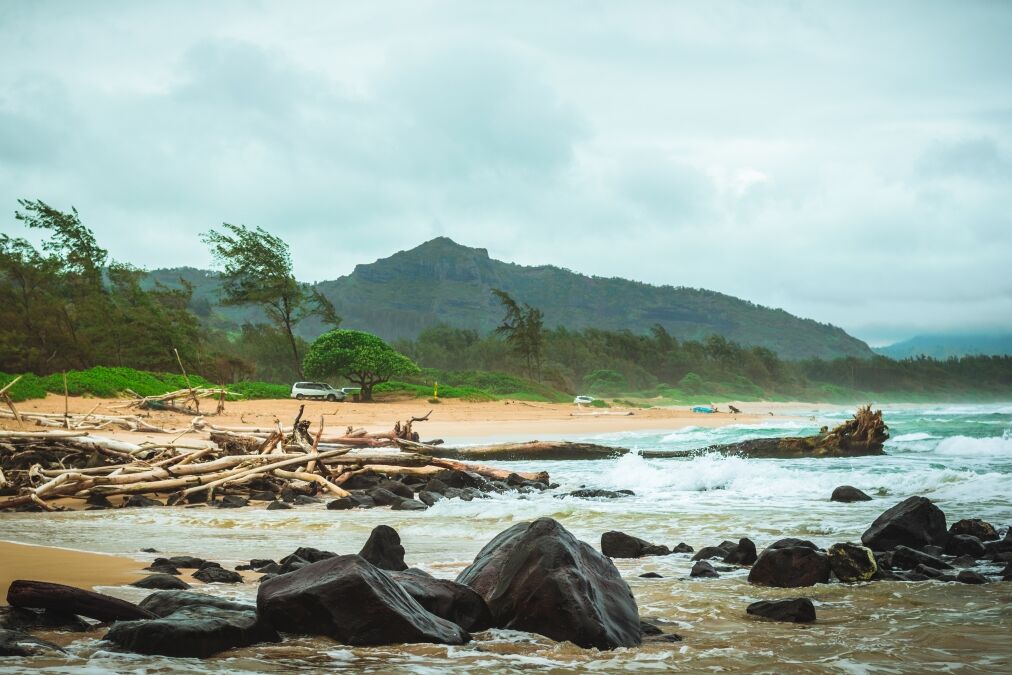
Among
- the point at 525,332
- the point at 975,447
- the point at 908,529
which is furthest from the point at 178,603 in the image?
the point at 525,332

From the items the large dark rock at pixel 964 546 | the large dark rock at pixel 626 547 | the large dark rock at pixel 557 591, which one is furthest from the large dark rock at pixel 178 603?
the large dark rock at pixel 964 546

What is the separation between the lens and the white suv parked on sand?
4459cm

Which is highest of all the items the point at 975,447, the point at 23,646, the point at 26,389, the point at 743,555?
the point at 26,389

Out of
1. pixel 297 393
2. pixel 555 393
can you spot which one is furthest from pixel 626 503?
pixel 555 393

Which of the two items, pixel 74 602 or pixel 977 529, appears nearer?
pixel 74 602

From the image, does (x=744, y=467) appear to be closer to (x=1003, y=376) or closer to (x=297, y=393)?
(x=297, y=393)

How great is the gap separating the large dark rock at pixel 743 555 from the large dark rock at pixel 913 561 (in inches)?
48.4

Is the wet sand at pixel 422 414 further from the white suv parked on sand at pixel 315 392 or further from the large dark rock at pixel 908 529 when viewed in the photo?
the large dark rock at pixel 908 529

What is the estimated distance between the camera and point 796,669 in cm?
444

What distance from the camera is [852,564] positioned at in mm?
7059

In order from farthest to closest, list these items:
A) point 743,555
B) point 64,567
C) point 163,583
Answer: point 743,555 < point 64,567 < point 163,583

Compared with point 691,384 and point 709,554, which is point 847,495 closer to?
point 709,554

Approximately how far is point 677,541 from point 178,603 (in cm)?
614

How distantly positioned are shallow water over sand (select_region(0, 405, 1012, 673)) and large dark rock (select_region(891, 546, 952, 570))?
476mm
